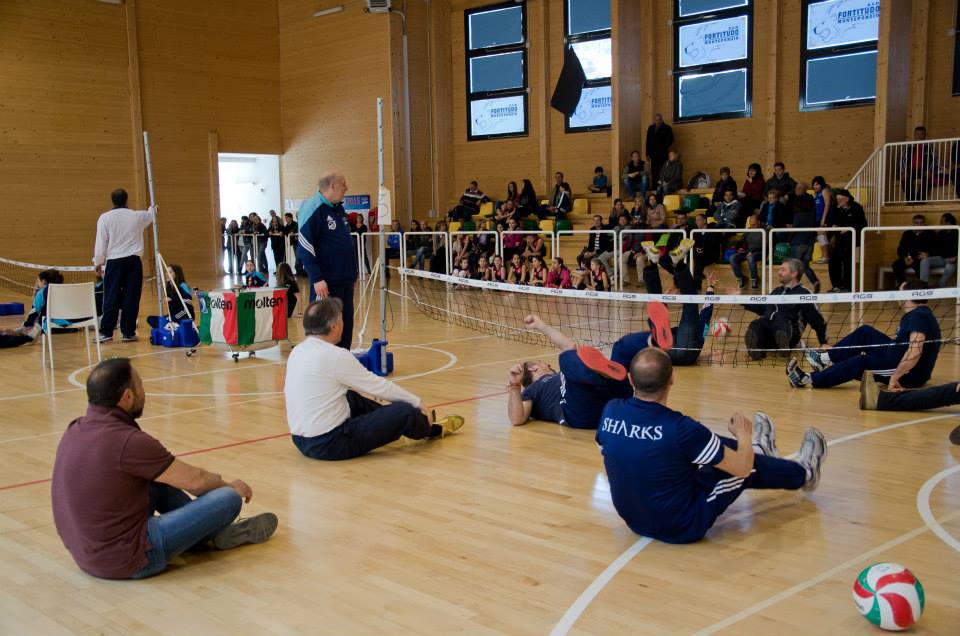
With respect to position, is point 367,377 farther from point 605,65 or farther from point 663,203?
point 605,65

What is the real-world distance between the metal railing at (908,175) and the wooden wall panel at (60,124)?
1850 cm

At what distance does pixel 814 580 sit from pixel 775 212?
13196 mm

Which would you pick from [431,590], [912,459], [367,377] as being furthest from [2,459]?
[912,459]

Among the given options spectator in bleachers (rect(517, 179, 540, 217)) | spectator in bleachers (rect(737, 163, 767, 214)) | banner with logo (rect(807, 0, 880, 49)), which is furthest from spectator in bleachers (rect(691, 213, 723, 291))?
spectator in bleachers (rect(517, 179, 540, 217))

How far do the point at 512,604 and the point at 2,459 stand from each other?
4.23 metres

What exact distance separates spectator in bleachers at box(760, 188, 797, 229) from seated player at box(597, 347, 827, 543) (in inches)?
491

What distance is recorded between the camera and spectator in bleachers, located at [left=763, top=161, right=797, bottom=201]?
17.1 meters

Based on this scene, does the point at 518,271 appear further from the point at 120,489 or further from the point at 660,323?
the point at 120,489

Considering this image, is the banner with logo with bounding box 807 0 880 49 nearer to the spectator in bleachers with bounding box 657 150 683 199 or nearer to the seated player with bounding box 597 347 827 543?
the spectator in bleachers with bounding box 657 150 683 199

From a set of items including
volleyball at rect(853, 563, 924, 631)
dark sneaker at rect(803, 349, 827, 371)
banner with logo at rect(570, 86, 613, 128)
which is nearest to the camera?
volleyball at rect(853, 563, 924, 631)

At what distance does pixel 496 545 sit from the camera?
4.38 metres

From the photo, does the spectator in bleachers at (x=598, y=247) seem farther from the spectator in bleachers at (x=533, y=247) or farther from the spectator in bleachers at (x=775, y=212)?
the spectator in bleachers at (x=775, y=212)

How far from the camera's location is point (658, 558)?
13.6ft

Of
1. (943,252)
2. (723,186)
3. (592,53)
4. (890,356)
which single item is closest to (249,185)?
(592,53)
